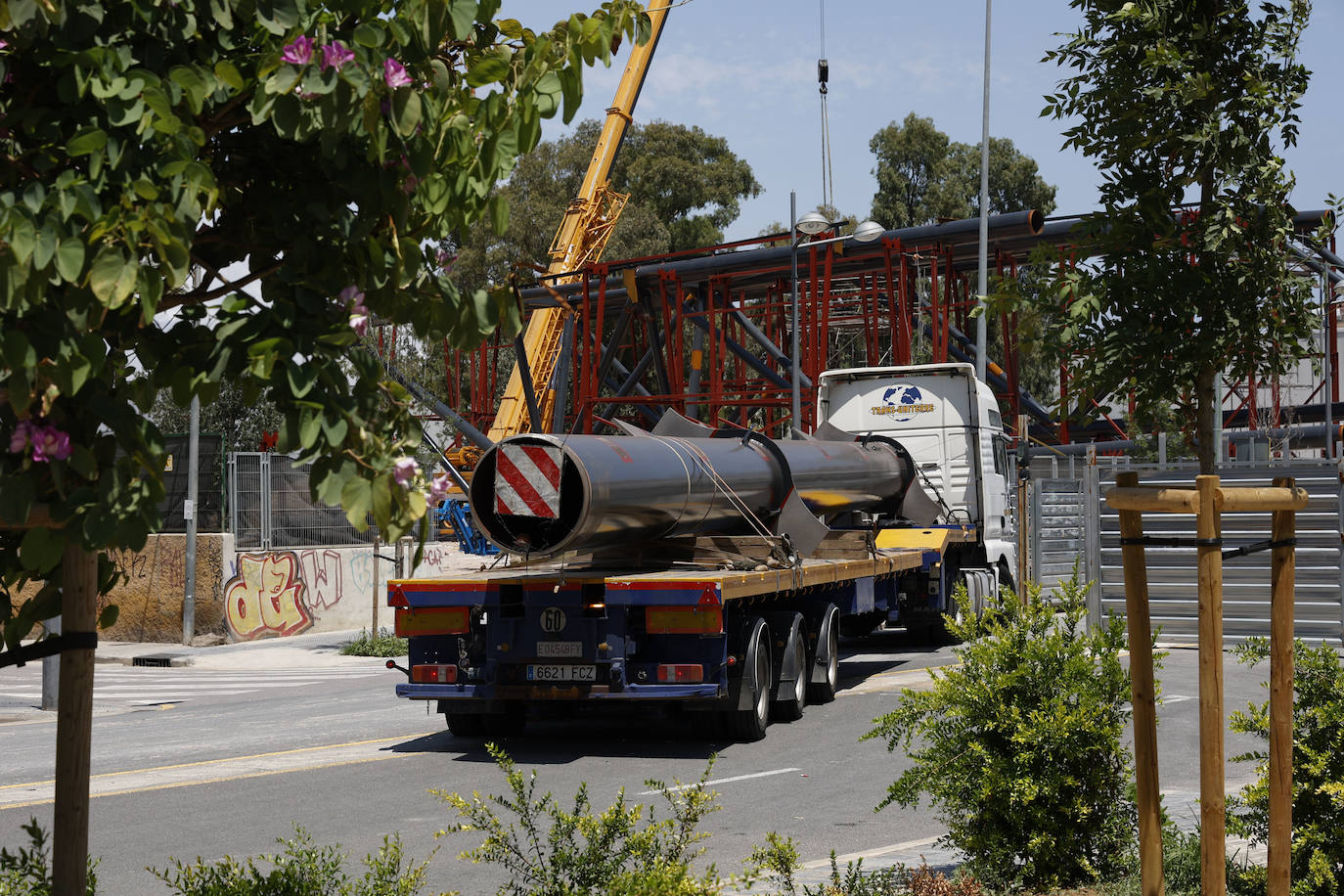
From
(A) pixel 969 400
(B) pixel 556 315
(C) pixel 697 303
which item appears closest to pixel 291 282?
(A) pixel 969 400

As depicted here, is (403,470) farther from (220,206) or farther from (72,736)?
(72,736)

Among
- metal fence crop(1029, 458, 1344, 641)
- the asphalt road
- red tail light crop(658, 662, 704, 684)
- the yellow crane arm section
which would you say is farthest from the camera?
the yellow crane arm section

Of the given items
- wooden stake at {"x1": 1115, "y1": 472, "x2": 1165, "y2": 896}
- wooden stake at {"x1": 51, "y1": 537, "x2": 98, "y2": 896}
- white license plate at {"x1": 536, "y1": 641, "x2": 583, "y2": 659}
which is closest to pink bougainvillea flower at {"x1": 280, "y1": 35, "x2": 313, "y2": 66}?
wooden stake at {"x1": 51, "y1": 537, "x2": 98, "y2": 896}

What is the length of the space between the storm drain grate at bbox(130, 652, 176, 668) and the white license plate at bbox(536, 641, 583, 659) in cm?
1288

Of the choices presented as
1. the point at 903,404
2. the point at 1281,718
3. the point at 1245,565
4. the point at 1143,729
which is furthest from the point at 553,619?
the point at 1245,565

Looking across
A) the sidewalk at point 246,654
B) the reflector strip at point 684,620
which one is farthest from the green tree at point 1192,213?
the sidewalk at point 246,654

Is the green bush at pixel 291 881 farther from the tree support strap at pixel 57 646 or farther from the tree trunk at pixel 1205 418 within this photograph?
the tree trunk at pixel 1205 418

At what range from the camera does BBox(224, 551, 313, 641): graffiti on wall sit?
81.8ft

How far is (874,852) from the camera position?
7.60 meters

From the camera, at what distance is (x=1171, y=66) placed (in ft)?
20.7

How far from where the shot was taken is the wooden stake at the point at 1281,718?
17.4 ft

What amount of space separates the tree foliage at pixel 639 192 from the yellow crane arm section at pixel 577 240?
305 inches

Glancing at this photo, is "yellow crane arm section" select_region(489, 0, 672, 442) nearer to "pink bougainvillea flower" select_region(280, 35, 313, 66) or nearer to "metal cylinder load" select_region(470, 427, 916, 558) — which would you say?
"metal cylinder load" select_region(470, 427, 916, 558)

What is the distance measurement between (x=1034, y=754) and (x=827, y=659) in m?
8.33
